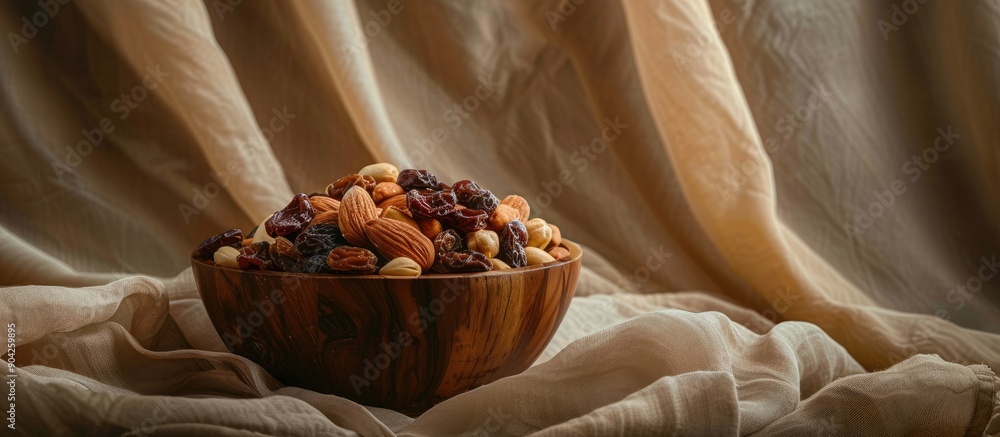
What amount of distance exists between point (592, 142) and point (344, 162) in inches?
15.0

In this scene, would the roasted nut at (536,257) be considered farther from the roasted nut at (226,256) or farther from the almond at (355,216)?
the roasted nut at (226,256)

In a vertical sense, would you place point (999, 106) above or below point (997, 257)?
above

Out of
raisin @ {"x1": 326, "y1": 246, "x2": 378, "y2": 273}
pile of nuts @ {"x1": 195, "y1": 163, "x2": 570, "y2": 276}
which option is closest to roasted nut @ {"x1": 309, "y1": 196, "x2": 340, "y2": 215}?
pile of nuts @ {"x1": 195, "y1": 163, "x2": 570, "y2": 276}

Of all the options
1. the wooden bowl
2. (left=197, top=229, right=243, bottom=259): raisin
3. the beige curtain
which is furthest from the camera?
the beige curtain

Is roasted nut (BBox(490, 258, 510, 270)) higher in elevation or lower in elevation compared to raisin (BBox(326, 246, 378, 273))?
lower

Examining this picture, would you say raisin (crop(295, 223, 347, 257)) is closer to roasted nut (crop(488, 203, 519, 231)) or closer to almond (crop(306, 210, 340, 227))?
almond (crop(306, 210, 340, 227))

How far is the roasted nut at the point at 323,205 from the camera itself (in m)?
0.85

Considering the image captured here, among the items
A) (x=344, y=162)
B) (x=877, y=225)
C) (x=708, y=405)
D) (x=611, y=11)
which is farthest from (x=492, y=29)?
(x=708, y=405)

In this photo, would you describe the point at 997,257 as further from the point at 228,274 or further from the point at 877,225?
the point at 228,274

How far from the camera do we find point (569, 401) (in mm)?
785

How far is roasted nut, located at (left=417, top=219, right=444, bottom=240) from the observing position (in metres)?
0.80

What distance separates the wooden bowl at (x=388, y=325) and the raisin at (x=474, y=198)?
8 cm

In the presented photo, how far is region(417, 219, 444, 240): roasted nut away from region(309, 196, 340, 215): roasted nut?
93mm

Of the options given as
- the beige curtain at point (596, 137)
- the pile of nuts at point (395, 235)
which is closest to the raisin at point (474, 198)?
the pile of nuts at point (395, 235)
